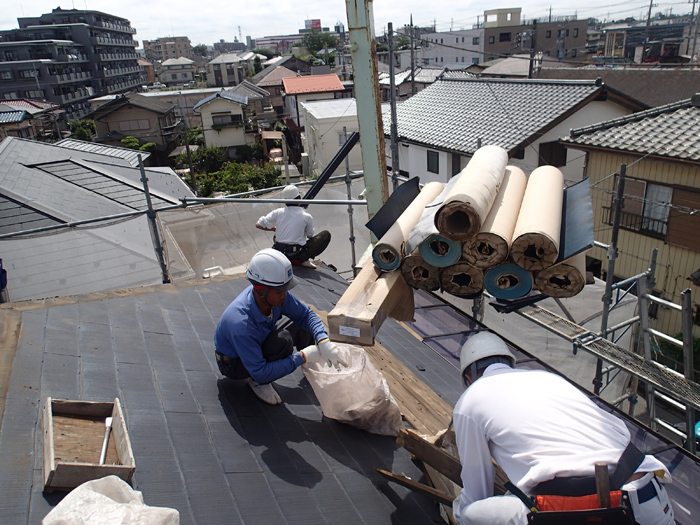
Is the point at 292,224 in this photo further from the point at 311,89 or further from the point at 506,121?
the point at 311,89

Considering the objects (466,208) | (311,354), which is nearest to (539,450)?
(466,208)

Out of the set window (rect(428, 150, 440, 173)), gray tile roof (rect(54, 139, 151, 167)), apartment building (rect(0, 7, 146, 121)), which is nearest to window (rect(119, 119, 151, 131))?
apartment building (rect(0, 7, 146, 121))

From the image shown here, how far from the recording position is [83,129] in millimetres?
41312

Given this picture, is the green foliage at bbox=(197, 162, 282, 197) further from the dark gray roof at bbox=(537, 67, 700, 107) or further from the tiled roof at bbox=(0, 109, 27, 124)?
the dark gray roof at bbox=(537, 67, 700, 107)

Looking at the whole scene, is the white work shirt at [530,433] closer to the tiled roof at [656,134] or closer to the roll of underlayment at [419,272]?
the roll of underlayment at [419,272]

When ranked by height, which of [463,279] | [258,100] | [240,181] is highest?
[463,279]

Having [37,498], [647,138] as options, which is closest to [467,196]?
[37,498]

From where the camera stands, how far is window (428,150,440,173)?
19891 millimetres

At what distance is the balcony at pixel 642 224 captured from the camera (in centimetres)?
1303

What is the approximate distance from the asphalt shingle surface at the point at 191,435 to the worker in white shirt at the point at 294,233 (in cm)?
355

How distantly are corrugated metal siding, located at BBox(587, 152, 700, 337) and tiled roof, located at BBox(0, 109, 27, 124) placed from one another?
37685 millimetres

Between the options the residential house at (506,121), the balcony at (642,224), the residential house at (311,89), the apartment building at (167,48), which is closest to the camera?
the balcony at (642,224)

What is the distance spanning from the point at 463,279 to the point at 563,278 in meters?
0.77

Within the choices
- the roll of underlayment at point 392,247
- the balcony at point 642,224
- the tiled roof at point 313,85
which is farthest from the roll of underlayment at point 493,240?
the tiled roof at point 313,85
